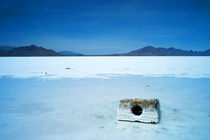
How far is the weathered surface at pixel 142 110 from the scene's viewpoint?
6655 mm

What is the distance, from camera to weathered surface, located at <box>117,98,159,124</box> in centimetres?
665

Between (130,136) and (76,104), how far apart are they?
14.6 ft

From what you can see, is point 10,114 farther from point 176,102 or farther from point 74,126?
point 176,102

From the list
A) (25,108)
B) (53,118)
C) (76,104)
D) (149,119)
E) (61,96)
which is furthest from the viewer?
(61,96)

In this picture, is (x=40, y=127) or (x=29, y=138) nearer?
(x=29, y=138)

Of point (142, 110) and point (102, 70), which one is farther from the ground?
point (142, 110)

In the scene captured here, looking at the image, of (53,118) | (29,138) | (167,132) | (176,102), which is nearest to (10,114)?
(53,118)

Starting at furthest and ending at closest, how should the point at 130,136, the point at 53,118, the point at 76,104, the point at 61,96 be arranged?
the point at 61,96, the point at 76,104, the point at 53,118, the point at 130,136

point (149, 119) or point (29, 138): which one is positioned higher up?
point (149, 119)

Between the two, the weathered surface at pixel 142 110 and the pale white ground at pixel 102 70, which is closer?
the weathered surface at pixel 142 110

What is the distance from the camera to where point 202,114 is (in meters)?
8.13

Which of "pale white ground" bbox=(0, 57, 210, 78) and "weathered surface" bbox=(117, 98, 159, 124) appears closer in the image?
"weathered surface" bbox=(117, 98, 159, 124)

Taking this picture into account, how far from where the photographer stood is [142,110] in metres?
6.80

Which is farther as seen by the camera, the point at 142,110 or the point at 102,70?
the point at 102,70
